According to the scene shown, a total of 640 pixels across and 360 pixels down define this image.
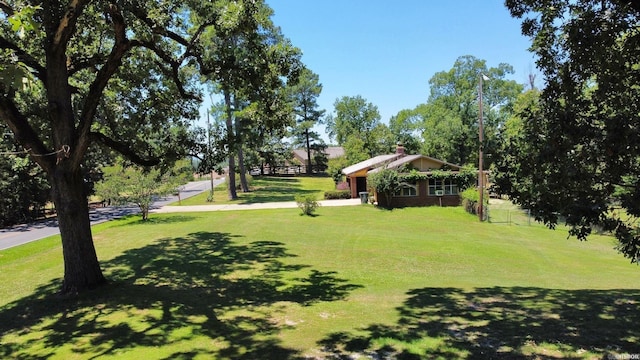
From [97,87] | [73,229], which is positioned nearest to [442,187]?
[97,87]

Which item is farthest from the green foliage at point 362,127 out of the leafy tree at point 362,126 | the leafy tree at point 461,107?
the leafy tree at point 461,107

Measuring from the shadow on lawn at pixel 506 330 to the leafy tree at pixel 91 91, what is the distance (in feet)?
22.2

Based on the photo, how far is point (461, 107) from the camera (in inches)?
2251

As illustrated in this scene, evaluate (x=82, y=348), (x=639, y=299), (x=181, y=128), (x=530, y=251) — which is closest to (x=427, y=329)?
(x=639, y=299)

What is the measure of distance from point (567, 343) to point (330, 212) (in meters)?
24.4

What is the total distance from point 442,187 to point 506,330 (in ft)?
97.4

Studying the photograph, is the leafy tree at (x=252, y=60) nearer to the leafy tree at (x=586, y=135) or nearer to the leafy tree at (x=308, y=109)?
the leafy tree at (x=586, y=135)

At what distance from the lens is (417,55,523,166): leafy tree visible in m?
53.6

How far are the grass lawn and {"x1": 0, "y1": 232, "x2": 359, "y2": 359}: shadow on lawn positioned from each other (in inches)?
1.5

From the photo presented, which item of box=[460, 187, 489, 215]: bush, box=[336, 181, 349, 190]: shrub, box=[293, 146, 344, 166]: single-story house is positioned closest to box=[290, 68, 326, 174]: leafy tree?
box=[293, 146, 344, 166]: single-story house

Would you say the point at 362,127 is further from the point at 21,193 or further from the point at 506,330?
the point at 506,330

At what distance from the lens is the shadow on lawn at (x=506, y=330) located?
5.21 meters

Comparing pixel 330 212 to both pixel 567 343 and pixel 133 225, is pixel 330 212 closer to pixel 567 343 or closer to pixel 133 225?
pixel 133 225

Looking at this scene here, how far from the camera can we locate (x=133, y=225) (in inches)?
940
